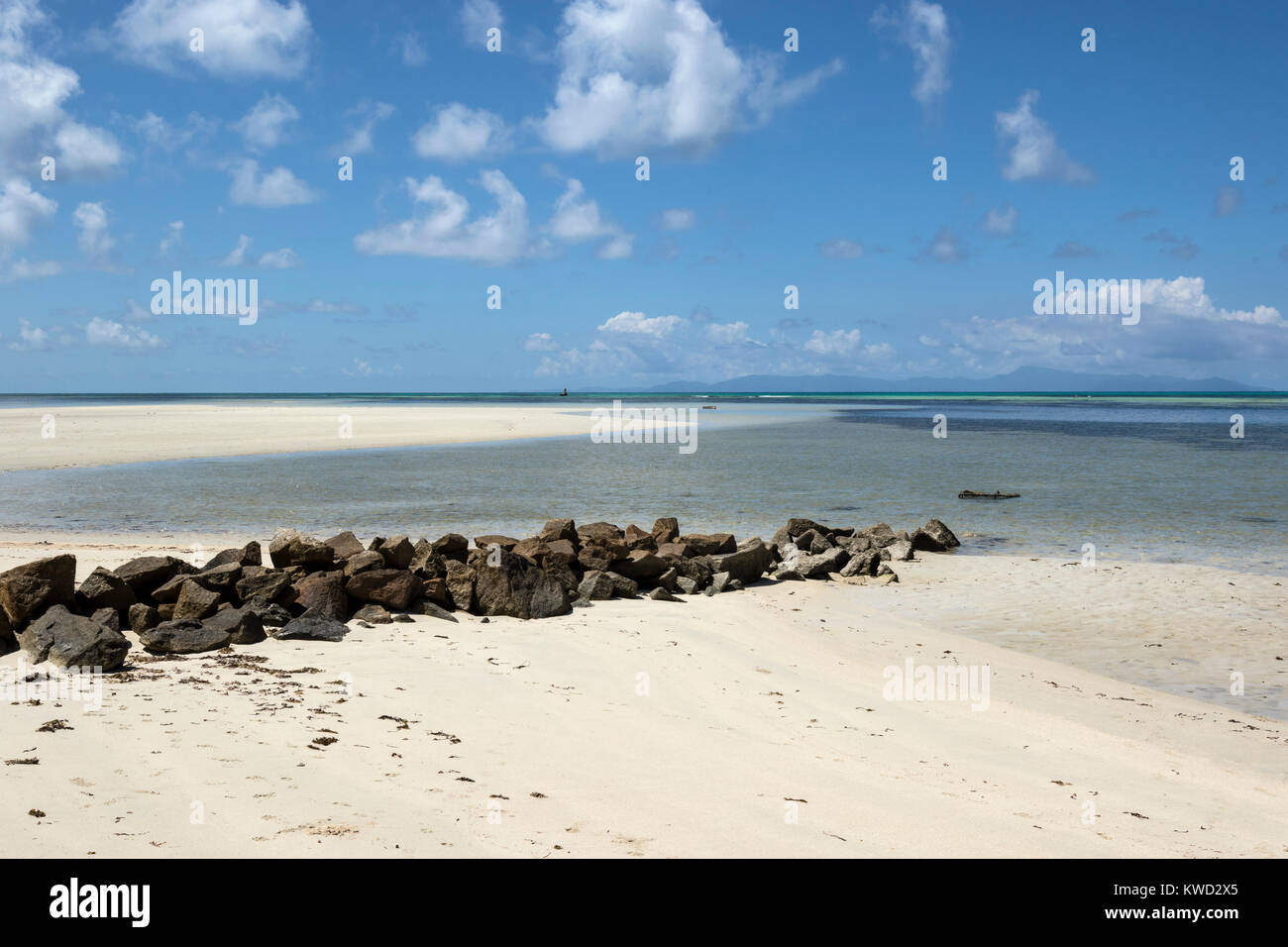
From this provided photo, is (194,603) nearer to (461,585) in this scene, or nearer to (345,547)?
(345,547)

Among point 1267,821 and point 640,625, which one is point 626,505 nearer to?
point 640,625

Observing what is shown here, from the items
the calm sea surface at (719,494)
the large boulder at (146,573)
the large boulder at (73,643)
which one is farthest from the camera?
the calm sea surface at (719,494)

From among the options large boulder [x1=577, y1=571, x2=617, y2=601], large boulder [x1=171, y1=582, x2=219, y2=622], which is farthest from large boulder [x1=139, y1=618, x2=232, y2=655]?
large boulder [x1=577, y1=571, x2=617, y2=601]

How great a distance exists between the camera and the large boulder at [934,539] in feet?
54.7

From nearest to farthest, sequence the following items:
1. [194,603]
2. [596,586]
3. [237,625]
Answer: [237,625]
[194,603]
[596,586]

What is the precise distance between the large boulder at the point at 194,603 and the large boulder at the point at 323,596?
94cm

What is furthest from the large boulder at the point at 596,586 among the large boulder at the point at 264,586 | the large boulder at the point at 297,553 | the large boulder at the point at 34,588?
the large boulder at the point at 34,588

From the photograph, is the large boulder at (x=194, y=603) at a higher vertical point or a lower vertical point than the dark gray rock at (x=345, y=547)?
lower

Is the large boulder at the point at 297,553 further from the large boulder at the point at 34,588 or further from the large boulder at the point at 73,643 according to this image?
the large boulder at the point at 73,643

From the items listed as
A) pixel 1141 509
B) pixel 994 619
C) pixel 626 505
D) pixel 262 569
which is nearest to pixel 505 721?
pixel 262 569

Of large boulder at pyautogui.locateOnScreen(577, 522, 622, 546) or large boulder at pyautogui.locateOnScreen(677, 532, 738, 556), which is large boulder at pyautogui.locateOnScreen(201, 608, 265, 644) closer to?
large boulder at pyautogui.locateOnScreen(577, 522, 622, 546)

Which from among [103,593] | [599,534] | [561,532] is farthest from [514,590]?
[103,593]

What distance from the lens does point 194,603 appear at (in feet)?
30.5

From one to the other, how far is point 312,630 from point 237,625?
730 millimetres
